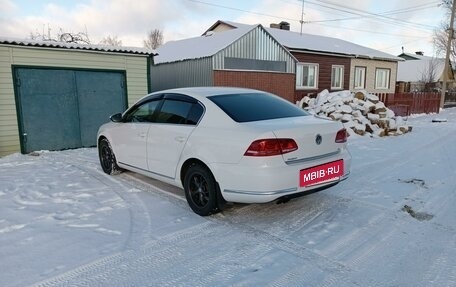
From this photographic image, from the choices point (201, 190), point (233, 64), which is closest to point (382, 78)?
point (233, 64)

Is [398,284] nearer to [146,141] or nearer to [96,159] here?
[146,141]

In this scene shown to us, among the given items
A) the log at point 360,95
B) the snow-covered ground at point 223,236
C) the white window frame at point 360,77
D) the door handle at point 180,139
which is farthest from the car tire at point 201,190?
the white window frame at point 360,77

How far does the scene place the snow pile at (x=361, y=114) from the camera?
11.0 meters

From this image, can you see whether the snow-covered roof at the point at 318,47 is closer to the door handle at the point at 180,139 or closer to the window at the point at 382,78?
the window at the point at 382,78

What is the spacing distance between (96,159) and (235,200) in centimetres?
464

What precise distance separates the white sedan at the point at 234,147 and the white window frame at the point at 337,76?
1683 centimetres

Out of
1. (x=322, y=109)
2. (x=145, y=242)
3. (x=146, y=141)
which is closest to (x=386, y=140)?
(x=322, y=109)

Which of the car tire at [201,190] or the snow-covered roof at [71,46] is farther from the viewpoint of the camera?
the snow-covered roof at [71,46]

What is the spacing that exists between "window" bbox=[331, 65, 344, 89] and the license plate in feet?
57.0

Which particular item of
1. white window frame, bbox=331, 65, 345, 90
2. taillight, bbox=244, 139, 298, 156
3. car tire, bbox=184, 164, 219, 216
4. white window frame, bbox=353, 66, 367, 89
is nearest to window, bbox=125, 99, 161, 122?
car tire, bbox=184, 164, 219, 216

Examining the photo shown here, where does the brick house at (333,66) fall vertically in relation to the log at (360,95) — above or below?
above

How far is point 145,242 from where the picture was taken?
3.52 metres

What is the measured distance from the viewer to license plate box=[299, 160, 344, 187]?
3.70m

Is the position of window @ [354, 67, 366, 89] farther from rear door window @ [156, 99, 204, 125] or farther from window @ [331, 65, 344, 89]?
rear door window @ [156, 99, 204, 125]
